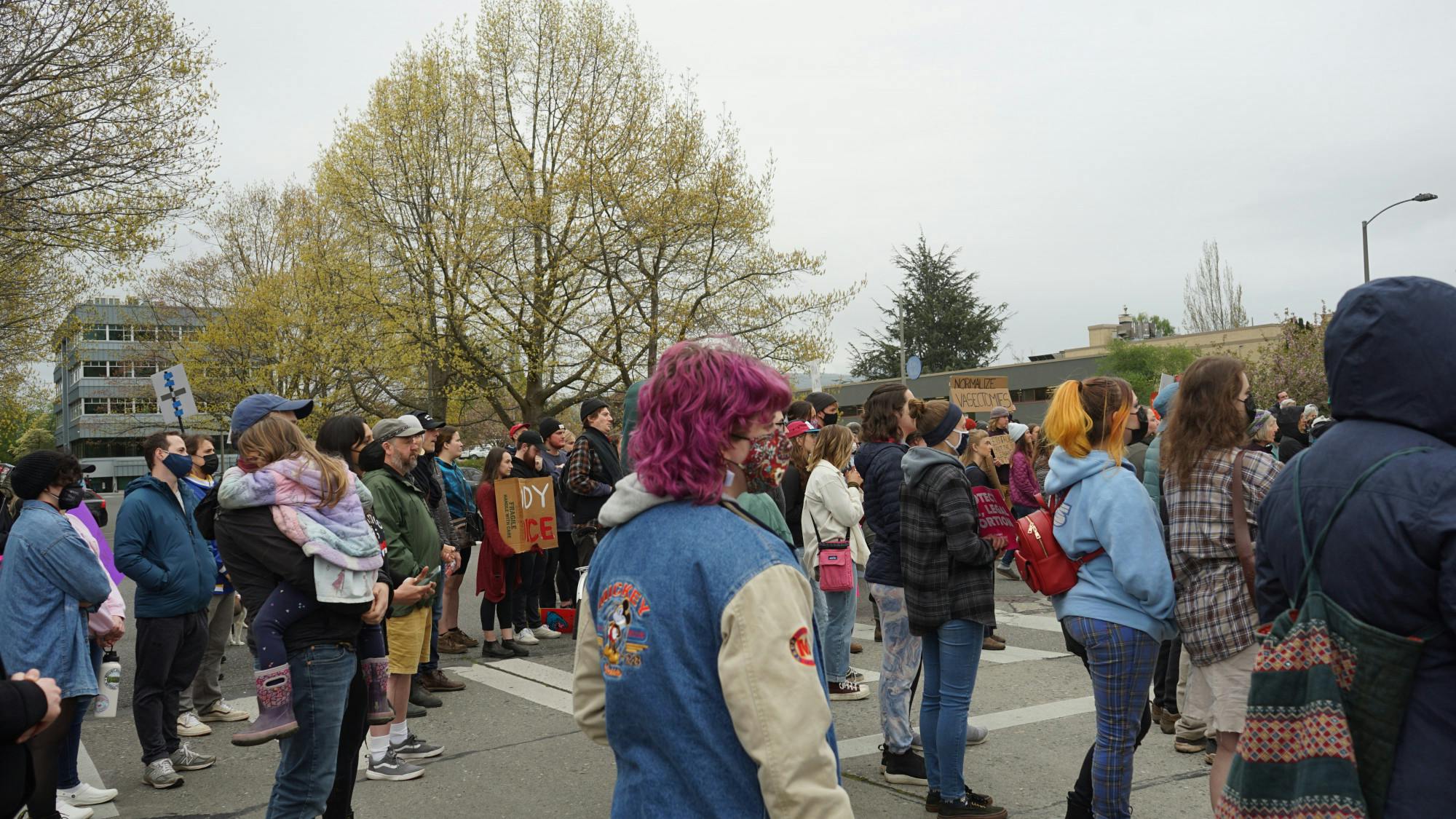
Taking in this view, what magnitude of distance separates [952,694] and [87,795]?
15.0ft

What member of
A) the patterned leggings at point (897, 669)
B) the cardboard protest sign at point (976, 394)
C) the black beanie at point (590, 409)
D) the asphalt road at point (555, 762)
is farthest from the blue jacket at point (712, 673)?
the cardboard protest sign at point (976, 394)

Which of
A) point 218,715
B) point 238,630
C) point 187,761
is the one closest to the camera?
point 187,761

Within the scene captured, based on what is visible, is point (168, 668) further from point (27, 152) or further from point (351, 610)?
point (27, 152)

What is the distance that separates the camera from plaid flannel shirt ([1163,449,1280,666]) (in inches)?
156

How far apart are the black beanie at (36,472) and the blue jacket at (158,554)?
787 millimetres

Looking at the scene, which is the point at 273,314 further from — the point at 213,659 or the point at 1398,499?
the point at 1398,499

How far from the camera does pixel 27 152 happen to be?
47.6ft

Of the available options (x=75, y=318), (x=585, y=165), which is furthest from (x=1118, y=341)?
(x=75, y=318)

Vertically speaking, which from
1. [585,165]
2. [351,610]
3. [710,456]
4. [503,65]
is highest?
[503,65]

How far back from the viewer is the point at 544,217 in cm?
2406

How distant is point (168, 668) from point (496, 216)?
1944 centimetres

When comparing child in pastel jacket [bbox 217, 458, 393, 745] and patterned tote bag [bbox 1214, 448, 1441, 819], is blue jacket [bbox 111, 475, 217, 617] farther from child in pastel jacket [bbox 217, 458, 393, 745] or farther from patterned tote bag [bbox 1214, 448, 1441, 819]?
patterned tote bag [bbox 1214, 448, 1441, 819]

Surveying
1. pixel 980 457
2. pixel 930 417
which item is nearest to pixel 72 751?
pixel 930 417

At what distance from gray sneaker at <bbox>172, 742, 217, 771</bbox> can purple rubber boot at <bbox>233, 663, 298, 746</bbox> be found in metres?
2.81
